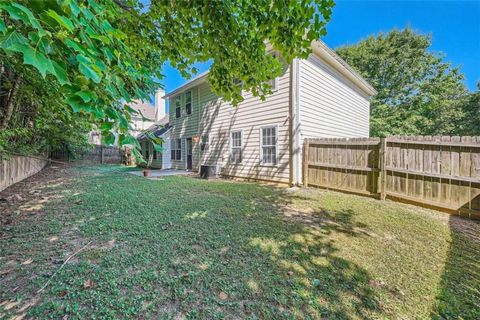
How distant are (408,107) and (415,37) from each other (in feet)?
19.5

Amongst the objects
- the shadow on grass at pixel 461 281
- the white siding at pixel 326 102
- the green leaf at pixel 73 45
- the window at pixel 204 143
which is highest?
the white siding at pixel 326 102

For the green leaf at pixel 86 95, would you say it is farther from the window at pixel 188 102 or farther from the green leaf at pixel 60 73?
the window at pixel 188 102

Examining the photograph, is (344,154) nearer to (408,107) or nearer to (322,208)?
(322,208)

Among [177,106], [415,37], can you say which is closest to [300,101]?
[177,106]

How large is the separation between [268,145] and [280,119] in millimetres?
1112

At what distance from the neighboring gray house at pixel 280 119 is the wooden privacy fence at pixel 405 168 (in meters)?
0.99

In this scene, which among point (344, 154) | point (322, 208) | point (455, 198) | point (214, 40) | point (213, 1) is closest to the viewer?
point (213, 1)

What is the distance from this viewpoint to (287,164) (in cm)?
753

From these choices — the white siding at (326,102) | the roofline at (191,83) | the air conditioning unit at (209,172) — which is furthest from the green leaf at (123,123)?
the roofline at (191,83)

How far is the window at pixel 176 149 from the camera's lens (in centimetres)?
1329

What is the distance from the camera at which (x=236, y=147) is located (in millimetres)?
9383

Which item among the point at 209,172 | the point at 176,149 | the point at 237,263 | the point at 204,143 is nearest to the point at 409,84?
the point at 204,143

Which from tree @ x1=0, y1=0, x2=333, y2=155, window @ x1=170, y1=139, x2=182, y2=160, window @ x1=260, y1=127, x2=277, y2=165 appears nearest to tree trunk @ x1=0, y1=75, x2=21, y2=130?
tree @ x1=0, y1=0, x2=333, y2=155

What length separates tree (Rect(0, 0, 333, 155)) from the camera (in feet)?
3.77
